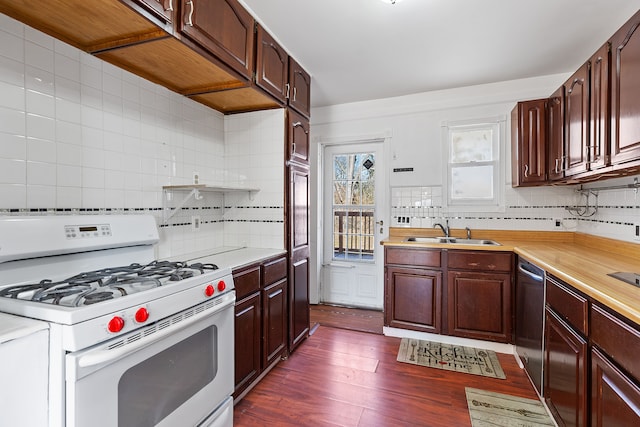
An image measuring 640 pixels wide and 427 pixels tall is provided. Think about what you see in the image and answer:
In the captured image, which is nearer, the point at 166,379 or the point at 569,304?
the point at 166,379

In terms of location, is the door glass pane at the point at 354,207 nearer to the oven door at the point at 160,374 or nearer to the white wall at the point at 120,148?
the white wall at the point at 120,148

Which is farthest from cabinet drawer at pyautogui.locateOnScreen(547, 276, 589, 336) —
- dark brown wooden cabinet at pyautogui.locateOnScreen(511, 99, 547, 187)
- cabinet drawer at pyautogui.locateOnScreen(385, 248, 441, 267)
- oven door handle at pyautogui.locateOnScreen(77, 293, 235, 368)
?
oven door handle at pyautogui.locateOnScreen(77, 293, 235, 368)

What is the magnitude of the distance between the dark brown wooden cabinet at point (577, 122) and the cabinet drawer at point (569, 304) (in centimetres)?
81

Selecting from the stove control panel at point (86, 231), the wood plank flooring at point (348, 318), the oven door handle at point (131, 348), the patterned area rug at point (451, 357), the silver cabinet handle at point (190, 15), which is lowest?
the patterned area rug at point (451, 357)

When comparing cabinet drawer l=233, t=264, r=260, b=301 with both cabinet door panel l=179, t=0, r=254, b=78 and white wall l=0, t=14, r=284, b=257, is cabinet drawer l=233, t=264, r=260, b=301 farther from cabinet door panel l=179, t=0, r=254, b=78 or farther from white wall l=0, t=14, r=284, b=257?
cabinet door panel l=179, t=0, r=254, b=78

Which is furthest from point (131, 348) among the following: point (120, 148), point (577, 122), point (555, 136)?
point (555, 136)

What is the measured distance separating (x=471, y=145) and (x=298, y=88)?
6.11 ft

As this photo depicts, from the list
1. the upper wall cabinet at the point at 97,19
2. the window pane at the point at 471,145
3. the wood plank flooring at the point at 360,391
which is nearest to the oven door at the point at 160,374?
the wood plank flooring at the point at 360,391

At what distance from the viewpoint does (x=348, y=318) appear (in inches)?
133

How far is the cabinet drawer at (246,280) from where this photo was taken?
184cm

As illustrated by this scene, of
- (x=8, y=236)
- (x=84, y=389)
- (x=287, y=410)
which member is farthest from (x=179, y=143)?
(x=287, y=410)

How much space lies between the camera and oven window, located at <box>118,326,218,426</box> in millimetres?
1125

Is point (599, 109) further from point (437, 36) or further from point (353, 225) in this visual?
point (353, 225)

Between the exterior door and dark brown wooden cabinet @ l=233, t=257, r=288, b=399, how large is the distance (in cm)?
142
